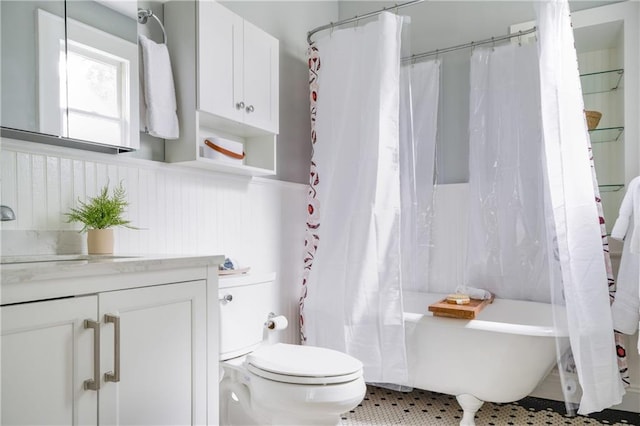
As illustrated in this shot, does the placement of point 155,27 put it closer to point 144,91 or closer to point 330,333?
point 144,91

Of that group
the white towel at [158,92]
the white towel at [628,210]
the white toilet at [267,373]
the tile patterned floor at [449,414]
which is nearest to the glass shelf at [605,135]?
the white towel at [628,210]

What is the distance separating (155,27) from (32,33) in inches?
24.0

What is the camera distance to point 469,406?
7.40 ft

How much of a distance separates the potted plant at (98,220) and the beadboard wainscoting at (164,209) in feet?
0.15

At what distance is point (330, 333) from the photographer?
2502 mm

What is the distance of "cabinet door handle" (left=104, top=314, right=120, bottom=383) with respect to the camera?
118 cm

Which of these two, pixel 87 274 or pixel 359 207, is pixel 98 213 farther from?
pixel 359 207

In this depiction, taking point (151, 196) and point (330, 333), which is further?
point (330, 333)

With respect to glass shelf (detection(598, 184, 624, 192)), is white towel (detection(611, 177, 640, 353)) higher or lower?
lower

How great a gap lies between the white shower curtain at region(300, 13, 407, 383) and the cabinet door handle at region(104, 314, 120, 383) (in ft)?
4.64

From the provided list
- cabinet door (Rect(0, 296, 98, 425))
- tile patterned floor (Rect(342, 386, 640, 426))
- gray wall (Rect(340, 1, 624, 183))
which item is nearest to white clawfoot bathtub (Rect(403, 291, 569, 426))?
tile patterned floor (Rect(342, 386, 640, 426))

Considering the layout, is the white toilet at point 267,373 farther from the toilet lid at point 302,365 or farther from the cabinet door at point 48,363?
the cabinet door at point 48,363

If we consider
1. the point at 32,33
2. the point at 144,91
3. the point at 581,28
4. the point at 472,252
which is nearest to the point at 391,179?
the point at 472,252

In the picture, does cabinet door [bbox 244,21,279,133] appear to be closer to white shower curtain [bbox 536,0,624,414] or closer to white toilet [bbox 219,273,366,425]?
white toilet [bbox 219,273,366,425]
